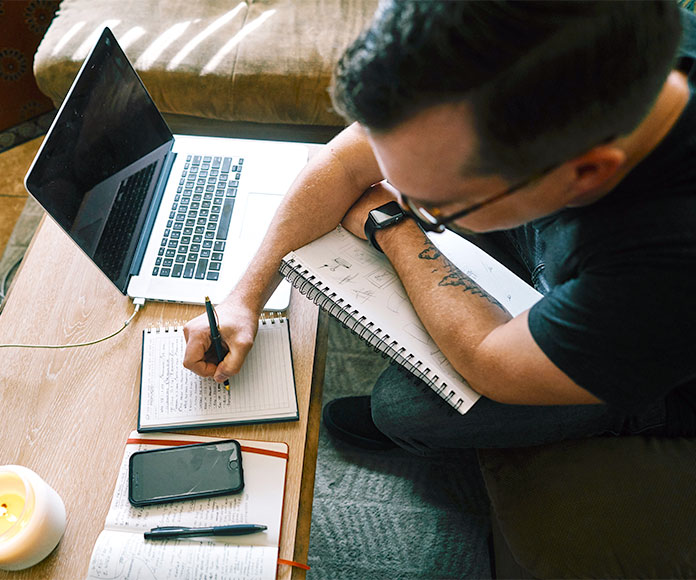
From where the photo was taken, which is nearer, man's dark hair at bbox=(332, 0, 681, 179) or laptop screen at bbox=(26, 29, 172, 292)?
man's dark hair at bbox=(332, 0, 681, 179)

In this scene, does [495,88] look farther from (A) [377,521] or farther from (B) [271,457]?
(A) [377,521]

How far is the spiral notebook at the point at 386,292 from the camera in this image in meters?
0.80

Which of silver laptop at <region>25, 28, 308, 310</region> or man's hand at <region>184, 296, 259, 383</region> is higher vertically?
silver laptop at <region>25, 28, 308, 310</region>

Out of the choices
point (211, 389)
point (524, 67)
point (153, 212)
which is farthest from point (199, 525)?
point (524, 67)

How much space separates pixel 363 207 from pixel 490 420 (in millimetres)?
417

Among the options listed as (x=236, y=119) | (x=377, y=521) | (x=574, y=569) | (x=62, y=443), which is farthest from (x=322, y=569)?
(x=236, y=119)

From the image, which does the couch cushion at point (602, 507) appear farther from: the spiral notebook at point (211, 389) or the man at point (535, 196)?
the spiral notebook at point (211, 389)

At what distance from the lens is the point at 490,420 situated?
2.91 feet

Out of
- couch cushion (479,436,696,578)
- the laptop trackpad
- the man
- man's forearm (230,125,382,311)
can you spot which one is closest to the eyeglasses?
the man

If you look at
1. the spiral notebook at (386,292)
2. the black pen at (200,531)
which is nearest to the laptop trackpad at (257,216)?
the spiral notebook at (386,292)

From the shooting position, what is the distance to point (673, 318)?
24.7 inches

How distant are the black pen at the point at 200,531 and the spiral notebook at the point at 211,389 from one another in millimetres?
145

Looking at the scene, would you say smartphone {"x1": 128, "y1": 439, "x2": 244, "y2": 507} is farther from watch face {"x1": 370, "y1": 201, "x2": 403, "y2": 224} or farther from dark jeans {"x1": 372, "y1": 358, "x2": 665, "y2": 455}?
watch face {"x1": 370, "y1": 201, "x2": 403, "y2": 224}

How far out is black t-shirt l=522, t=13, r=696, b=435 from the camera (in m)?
0.62
